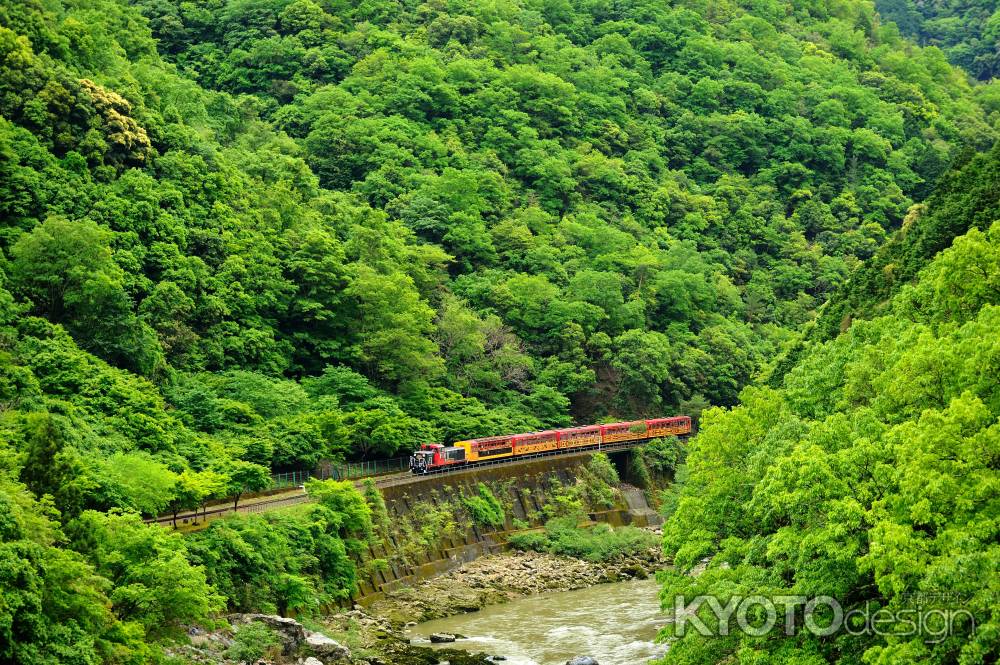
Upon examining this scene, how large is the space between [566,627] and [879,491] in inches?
788

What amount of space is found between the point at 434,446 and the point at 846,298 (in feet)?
62.1

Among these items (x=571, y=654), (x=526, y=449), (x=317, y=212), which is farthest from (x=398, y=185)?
(x=571, y=654)

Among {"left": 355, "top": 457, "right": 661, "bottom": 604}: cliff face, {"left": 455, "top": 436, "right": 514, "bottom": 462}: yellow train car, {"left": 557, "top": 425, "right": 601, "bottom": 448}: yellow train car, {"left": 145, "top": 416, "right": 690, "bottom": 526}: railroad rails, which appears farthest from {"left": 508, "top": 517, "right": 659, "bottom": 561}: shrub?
{"left": 557, "top": 425, "right": 601, "bottom": 448}: yellow train car

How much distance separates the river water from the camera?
Result: 40.9 metres

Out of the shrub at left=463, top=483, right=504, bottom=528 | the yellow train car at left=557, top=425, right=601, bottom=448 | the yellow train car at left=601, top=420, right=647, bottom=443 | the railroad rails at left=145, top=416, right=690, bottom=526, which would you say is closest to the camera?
the railroad rails at left=145, top=416, right=690, bottom=526

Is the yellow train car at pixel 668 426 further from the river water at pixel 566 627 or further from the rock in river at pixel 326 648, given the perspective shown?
the rock in river at pixel 326 648

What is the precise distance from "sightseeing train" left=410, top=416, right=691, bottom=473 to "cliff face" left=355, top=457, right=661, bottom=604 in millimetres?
1218

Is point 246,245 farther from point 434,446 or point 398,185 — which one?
point 398,185

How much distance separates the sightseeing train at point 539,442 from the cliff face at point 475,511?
1218mm

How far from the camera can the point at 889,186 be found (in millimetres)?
102812

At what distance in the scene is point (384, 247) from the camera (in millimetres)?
69750

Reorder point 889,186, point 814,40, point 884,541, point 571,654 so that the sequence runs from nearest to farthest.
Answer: point 884,541 → point 571,654 → point 889,186 → point 814,40

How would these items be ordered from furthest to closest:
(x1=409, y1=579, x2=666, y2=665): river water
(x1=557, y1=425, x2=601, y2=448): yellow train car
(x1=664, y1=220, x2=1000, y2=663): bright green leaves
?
(x1=557, y1=425, x2=601, y2=448): yellow train car < (x1=409, y1=579, x2=666, y2=665): river water < (x1=664, y1=220, x2=1000, y2=663): bright green leaves

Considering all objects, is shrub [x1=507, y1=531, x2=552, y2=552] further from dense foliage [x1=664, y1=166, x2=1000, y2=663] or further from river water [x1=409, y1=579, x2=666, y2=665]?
dense foliage [x1=664, y1=166, x2=1000, y2=663]
